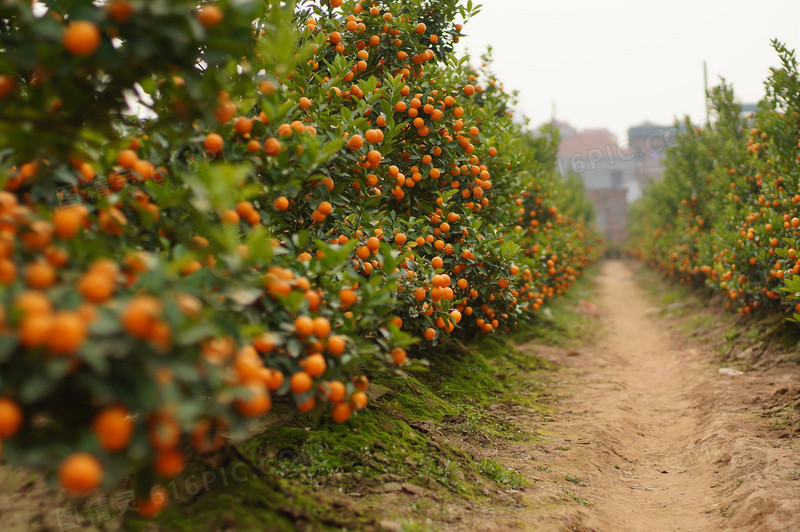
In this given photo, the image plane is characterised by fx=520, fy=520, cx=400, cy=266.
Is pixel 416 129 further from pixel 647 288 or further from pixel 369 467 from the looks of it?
pixel 647 288

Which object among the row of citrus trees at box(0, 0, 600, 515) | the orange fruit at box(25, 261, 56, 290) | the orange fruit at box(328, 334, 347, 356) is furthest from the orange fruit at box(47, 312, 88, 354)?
the orange fruit at box(328, 334, 347, 356)

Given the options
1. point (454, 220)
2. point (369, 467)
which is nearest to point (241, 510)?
point (369, 467)

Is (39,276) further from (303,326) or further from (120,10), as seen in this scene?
(303,326)

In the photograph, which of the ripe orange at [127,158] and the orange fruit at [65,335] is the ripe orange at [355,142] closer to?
the ripe orange at [127,158]

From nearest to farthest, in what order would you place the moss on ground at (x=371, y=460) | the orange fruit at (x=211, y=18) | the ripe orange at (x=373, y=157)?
the orange fruit at (x=211, y=18)
the moss on ground at (x=371, y=460)
the ripe orange at (x=373, y=157)

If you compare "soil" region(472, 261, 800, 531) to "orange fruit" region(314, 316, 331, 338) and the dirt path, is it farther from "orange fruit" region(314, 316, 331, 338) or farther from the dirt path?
"orange fruit" region(314, 316, 331, 338)

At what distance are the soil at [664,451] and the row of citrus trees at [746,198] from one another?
111 centimetres

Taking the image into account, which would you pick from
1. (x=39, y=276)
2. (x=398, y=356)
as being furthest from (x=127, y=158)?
(x=398, y=356)

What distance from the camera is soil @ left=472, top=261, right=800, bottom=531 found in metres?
3.11

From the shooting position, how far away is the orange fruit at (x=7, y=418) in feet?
3.87

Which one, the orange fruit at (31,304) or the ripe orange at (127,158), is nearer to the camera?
the orange fruit at (31,304)

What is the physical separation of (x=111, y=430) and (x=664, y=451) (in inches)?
175

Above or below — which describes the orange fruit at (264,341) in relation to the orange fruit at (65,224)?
below

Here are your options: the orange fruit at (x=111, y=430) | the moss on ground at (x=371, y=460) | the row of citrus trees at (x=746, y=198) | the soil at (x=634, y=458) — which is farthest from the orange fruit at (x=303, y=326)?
the row of citrus trees at (x=746, y=198)
